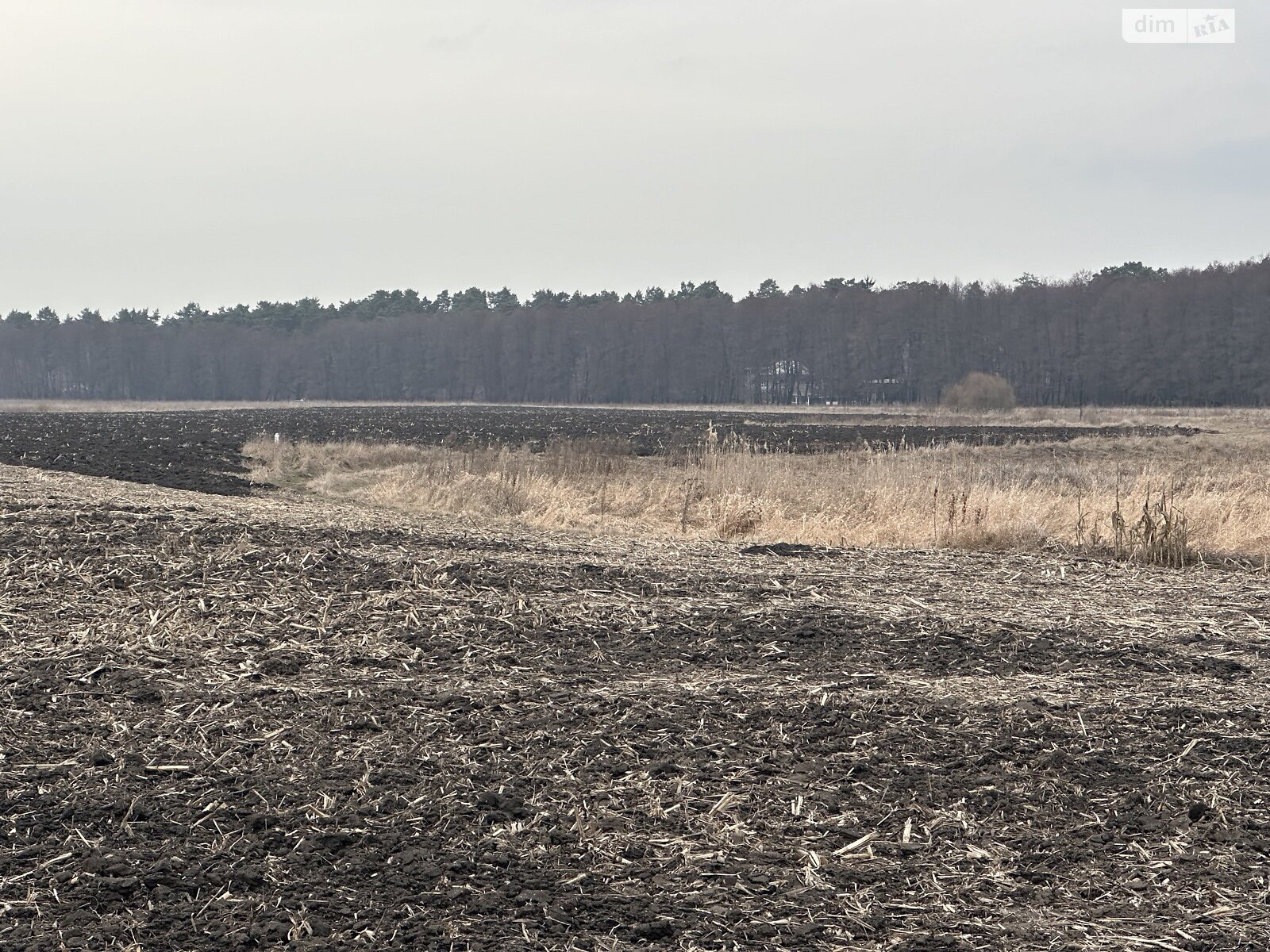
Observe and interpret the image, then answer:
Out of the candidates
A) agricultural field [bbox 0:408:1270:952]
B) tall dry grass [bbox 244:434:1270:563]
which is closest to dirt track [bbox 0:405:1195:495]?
tall dry grass [bbox 244:434:1270:563]

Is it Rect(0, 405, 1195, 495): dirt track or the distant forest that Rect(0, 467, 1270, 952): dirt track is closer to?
Rect(0, 405, 1195, 495): dirt track

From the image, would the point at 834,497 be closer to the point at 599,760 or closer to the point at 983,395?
the point at 599,760

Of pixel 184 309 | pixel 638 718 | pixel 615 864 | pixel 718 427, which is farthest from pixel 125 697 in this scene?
pixel 184 309

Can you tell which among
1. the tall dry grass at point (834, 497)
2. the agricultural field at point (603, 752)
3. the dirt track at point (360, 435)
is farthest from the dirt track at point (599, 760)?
the dirt track at point (360, 435)

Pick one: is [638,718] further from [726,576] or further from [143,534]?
[143,534]

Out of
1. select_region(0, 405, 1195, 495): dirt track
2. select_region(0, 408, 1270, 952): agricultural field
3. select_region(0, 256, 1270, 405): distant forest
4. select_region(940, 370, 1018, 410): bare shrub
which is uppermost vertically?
select_region(0, 256, 1270, 405): distant forest

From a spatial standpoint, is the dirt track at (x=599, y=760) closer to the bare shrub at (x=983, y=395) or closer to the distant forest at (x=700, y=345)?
the bare shrub at (x=983, y=395)

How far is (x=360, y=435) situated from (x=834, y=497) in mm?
26394

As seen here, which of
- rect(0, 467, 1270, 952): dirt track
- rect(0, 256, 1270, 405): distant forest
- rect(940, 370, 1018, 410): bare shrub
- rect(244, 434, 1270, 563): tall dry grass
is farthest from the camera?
rect(0, 256, 1270, 405): distant forest

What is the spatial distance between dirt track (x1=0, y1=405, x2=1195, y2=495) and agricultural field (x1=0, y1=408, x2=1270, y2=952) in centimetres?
1059

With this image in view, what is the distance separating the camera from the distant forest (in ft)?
290

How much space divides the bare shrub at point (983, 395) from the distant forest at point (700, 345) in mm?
24967

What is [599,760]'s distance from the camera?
17.5ft

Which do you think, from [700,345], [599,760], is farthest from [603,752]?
[700,345]
